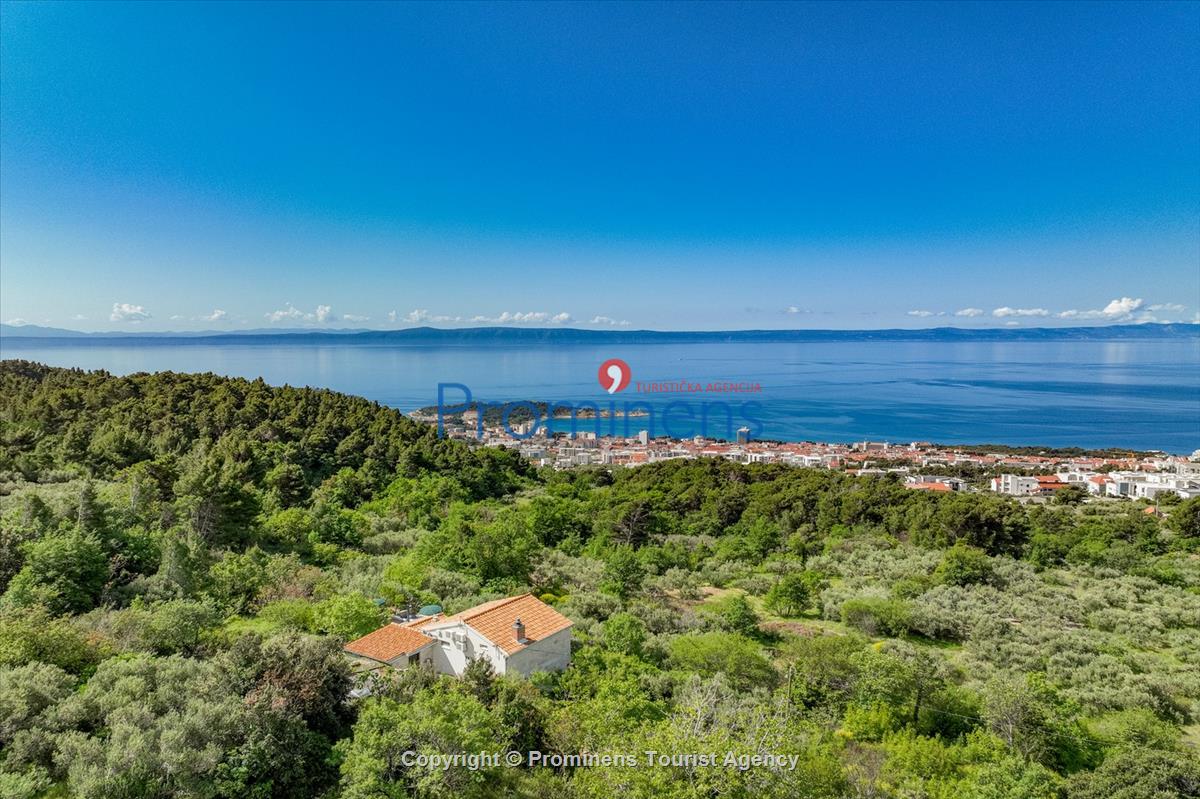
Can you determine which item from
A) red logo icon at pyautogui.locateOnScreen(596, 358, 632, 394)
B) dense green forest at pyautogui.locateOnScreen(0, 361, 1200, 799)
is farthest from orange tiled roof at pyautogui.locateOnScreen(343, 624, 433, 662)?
red logo icon at pyautogui.locateOnScreen(596, 358, 632, 394)

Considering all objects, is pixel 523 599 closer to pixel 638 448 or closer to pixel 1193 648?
pixel 1193 648

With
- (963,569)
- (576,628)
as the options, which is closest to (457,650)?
(576,628)

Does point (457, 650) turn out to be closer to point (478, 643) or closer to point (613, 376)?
point (478, 643)

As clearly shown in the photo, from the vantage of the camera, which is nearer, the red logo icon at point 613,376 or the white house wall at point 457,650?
the white house wall at point 457,650

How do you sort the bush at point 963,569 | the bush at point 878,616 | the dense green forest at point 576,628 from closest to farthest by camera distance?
1. the dense green forest at point 576,628
2. the bush at point 878,616
3. the bush at point 963,569

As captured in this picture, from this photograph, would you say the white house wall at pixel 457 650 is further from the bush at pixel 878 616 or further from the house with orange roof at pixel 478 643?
the bush at pixel 878 616

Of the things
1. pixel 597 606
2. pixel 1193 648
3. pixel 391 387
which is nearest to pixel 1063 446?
pixel 1193 648

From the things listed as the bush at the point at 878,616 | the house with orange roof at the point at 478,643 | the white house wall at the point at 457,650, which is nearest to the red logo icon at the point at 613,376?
the bush at the point at 878,616
